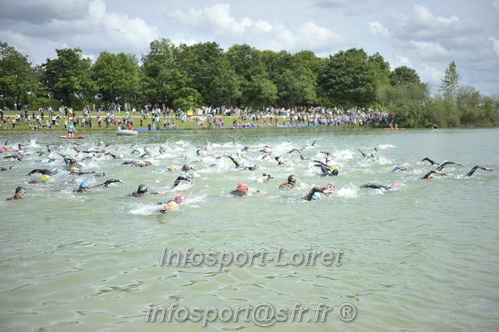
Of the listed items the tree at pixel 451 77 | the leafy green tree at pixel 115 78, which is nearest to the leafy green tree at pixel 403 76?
the tree at pixel 451 77

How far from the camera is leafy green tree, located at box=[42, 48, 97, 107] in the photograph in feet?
210

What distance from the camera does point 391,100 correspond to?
217 feet

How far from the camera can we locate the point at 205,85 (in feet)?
232

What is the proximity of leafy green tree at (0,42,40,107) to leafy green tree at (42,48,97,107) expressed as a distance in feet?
12.7

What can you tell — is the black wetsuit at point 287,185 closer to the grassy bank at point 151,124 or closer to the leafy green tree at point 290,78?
the grassy bank at point 151,124

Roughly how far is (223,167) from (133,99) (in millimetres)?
56630

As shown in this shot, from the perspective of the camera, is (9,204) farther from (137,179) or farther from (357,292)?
(357,292)

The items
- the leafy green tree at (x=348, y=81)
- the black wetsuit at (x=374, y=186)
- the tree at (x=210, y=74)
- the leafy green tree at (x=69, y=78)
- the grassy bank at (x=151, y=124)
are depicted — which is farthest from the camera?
the leafy green tree at (x=348, y=81)

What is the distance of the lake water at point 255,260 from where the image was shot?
20.1 feet

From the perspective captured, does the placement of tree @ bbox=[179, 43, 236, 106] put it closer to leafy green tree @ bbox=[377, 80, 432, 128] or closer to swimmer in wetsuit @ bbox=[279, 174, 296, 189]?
leafy green tree @ bbox=[377, 80, 432, 128]

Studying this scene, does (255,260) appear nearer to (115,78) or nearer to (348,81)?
(115,78)

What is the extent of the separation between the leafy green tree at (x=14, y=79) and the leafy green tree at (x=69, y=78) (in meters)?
3.86

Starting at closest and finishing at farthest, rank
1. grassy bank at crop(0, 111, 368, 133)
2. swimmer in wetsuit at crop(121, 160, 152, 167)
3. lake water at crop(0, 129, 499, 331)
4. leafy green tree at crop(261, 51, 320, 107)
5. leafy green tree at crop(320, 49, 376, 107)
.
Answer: lake water at crop(0, 129, 499, 331), swimmer in wetsuit at crop(121, 160, 152, 167), grassy bank at crop(0, 111, 368, 133), leafy green tree at crop(261, 51, 320, 107), leafy green tree at crop(320, 49, 376, 107)

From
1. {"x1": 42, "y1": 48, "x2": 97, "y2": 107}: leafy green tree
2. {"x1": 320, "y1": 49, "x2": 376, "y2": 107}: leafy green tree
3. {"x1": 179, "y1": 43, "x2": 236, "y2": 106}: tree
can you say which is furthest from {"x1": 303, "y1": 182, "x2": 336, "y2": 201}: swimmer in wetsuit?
{"x1": 320, "y1": 49, "x2": 376, "y2": 107}: leafy green tree
